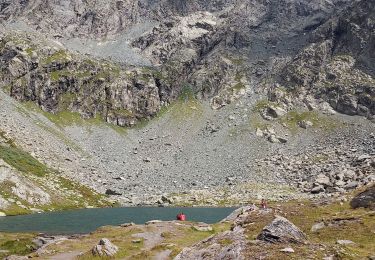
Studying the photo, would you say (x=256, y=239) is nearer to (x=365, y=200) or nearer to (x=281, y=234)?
(x=281, y=234)

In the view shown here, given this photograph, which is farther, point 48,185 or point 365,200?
point 48,185

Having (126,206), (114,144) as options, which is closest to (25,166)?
(126,206)

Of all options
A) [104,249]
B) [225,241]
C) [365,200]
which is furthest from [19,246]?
[365,200]

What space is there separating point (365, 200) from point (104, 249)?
2575 centimetres

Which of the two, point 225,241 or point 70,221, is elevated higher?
point 225,241

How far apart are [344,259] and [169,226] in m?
35.3

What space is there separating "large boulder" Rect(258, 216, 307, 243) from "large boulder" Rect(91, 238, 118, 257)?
17196 mm

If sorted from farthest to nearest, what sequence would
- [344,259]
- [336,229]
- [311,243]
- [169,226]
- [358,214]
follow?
[169,226]
[358,214]
[336,229]
[311,243]
[344,259]

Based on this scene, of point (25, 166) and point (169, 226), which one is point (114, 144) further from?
point (169, 226)

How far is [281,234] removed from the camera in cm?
2402

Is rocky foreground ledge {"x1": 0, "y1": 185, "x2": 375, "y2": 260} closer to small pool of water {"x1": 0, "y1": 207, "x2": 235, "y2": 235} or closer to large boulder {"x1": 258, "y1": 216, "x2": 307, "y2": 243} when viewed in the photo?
large boulder {"x1": 258, "y1": 216, "x2": 307, "y2": 243}

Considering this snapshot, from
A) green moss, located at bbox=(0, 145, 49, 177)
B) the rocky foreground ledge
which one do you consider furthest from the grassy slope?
the rocky foreground ledge

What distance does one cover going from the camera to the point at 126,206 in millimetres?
127750

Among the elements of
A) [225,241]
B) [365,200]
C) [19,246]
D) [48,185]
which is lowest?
[48,185]
